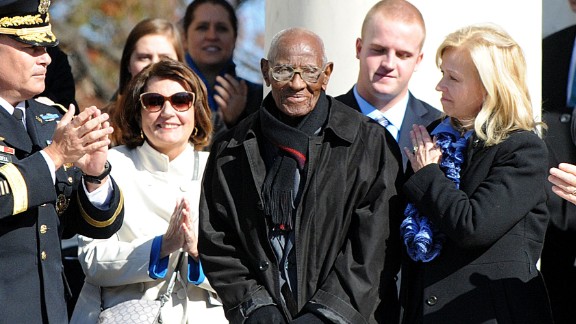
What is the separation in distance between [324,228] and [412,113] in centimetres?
130

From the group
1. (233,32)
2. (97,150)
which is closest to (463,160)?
(97,150)

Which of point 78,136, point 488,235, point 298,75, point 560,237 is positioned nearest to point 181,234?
point 78,136

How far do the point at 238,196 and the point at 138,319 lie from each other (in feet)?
2.61

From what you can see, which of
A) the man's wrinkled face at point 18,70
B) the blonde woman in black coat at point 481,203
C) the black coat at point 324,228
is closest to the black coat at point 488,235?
the blonde woman in black coat at point 481,203

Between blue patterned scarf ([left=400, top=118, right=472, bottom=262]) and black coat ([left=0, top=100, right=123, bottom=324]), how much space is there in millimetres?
1231

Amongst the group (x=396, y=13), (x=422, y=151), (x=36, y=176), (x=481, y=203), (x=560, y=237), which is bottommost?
(x=560, y=237)

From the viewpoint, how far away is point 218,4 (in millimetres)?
7906

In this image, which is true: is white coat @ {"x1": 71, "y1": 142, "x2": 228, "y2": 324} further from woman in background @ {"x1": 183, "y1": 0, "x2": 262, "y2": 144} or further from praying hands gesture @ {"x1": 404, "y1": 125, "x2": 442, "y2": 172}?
woman in background @ {"x1": 183, "y1": 0, "x2": 262, "y2": 144}

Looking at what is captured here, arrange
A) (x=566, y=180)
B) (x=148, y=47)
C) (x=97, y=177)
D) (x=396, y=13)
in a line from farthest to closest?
(x=148, y=47) → (x=396, y=13) → (x=97, y=177) → (x=566, y=180)

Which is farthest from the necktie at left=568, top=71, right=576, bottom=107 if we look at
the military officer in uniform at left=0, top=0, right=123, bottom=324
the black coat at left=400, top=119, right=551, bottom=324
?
the military officer in uniform at left=0, top=0, right=123, bottom=324

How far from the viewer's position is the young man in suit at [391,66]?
5.73m

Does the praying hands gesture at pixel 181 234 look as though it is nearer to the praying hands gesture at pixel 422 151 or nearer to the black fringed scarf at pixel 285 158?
the black fringed scarf at pixel 285 158

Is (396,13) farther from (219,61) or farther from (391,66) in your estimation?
(219,61)

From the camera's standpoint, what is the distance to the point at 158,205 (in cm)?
554
